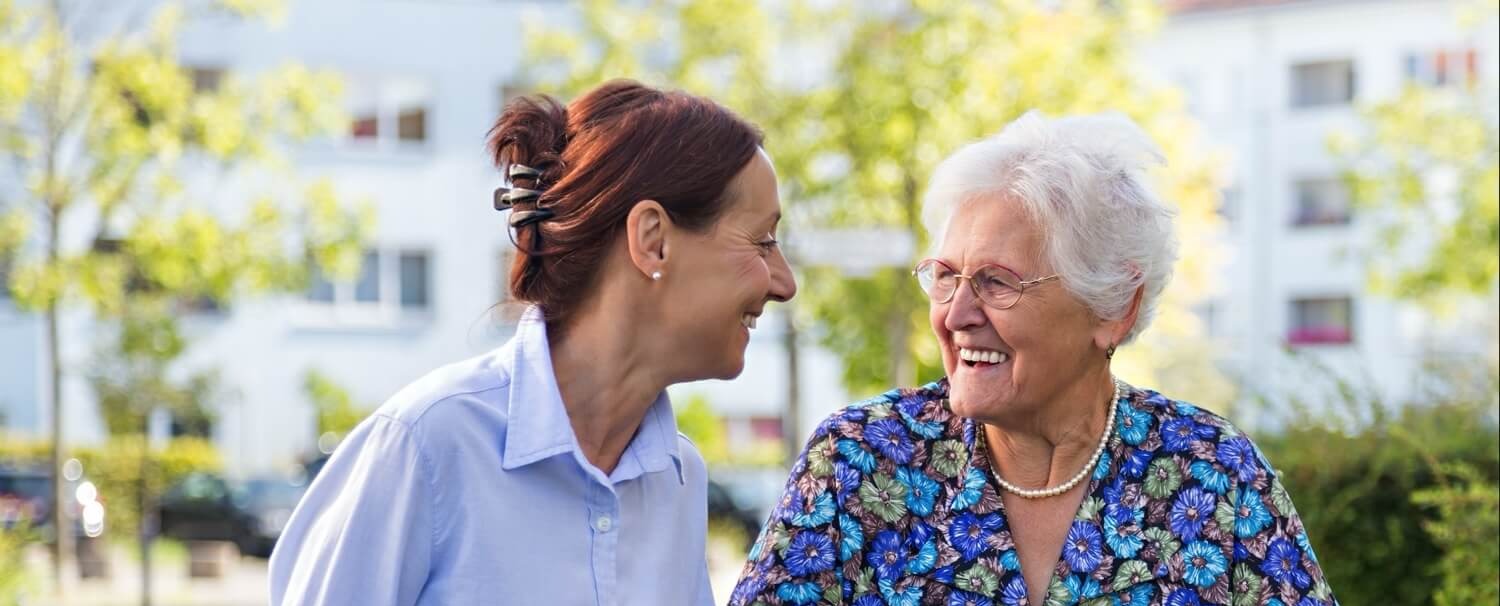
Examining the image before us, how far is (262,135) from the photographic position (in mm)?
15266

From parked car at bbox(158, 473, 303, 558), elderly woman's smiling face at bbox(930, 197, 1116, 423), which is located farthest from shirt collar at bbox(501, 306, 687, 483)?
parked car at bbox(158, 473, 303, 558)

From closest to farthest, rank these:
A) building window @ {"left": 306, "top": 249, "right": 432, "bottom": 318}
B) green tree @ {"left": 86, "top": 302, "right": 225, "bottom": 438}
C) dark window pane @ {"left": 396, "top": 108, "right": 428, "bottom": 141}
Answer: green tree @ {"left": 86, "top": 302, "right": 225, "bottom": 438} → building window @ {"left": 306, "top": 249, "right": 432, "bottom": 318} → dark window pane @ {"left": 396, "top": 108, "right": 428, "bottom": 141}

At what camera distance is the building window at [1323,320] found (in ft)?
123

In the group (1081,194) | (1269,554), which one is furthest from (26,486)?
(1269,554)

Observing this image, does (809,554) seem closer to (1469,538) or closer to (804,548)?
(804,548)

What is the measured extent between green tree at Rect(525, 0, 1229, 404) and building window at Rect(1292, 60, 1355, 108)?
22012 mm

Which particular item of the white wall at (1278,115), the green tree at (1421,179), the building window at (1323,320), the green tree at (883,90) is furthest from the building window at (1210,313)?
the green tree at (883,90)

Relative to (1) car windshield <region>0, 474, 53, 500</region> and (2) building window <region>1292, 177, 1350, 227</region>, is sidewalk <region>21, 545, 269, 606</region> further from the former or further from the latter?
(2) building window <region>1292, 177, 1350, 227</region>

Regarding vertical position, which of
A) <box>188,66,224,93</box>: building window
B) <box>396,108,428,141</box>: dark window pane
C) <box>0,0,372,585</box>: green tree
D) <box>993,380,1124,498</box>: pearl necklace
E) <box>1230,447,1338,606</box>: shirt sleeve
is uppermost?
<box>188,66,224,93</box>: building window

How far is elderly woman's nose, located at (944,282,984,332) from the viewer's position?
113 inches

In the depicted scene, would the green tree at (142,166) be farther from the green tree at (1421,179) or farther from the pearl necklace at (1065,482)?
the pearl necklace at (1065,482)

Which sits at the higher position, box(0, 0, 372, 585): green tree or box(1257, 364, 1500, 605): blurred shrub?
box(0, 0, 372, 585): green tree

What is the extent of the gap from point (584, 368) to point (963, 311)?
0.60 meters

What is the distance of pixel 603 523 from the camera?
286cm
